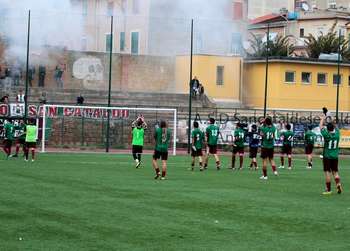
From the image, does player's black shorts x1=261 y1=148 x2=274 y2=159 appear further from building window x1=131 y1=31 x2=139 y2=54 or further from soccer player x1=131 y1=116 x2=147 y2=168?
building window x1=131 y1=31 x2=139 y2=54

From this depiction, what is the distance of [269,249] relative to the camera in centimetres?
1486

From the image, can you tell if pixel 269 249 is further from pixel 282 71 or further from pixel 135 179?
pixel 282 71

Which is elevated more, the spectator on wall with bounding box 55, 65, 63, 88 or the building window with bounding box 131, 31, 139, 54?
the building window with bounding box 131, 31, 139, 54

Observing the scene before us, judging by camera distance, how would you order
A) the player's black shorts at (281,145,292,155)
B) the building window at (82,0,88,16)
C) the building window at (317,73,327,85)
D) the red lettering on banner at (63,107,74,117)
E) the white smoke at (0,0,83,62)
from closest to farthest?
the player's black shorts at (281,145,292,155) → the white smoke at (0,0,83,62) → the building window at (82,0,88,16) → the red lettering on banner at (63,107,74,117) → the building window at (317,73,327,85)

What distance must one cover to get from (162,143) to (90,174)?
2.80 m

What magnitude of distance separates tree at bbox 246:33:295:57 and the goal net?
2115cm

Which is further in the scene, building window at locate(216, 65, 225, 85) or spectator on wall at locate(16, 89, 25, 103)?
building window at locate(216, 65, 225, 85)

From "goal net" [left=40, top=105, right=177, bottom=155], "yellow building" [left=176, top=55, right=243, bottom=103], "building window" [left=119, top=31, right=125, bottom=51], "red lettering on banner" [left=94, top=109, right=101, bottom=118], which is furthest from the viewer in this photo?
"yellow building" [left=176, top=55, right=243, bottom=103]

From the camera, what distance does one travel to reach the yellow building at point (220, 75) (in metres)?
69.4

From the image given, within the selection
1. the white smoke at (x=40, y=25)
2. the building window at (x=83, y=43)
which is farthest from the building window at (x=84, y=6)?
the building window at (x=83, y=43)

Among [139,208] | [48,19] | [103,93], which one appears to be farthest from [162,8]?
[139,208]

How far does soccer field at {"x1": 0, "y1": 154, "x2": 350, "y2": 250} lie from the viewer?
15.3 metres

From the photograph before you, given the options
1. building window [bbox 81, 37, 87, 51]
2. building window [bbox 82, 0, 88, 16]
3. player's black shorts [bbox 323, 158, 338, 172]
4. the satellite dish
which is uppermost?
the satellite dish

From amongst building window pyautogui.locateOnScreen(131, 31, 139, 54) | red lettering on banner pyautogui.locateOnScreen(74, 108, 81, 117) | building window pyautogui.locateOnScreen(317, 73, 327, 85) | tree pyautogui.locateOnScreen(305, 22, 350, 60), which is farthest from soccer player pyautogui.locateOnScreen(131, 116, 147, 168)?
tree pyautogui.locateOnScreen(305, 22, 350, 60)
